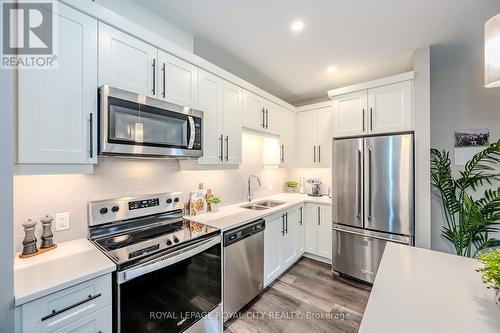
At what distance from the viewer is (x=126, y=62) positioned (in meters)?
1.48

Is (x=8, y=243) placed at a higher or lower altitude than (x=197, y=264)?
higher

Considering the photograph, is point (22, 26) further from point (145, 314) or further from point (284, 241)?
point (284, 241)

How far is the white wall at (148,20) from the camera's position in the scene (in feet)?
5.25

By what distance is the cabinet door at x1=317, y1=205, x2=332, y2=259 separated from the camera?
118 inches

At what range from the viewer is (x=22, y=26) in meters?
1.07

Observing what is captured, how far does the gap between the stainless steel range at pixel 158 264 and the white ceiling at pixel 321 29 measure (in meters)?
1.67

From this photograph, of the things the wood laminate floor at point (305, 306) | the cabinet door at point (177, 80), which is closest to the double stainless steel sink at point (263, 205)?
the wood laminate floor at point (305, 306)

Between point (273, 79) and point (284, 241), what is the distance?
2335 mm

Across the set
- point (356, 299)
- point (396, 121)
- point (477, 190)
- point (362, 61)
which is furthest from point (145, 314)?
point (477, 190)

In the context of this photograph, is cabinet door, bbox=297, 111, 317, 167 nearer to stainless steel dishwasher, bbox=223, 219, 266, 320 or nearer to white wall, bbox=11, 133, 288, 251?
white wall, bbox=11, 133, 288, 251

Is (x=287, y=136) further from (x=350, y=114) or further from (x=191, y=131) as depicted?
(x=191, y=131)

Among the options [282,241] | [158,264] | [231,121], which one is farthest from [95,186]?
[282,241]

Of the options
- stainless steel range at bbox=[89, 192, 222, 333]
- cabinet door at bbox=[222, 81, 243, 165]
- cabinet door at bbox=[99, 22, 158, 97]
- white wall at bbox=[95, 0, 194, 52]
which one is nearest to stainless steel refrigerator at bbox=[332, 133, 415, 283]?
cabinet door at bbox=[222, 81, 243, 165]

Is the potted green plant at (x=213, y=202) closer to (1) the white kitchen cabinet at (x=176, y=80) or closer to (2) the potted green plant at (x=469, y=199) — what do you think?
(1) the white kitchen cabinet at (x=176, y=80)
